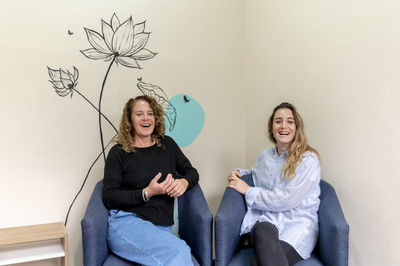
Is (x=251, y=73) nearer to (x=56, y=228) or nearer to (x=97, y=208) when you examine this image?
(x=97, y=208)

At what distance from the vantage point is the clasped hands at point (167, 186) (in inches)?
69.4

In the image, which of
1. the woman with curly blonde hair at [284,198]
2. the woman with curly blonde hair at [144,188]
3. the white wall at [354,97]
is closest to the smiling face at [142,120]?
the woman with curly blonde hair at [144,188]

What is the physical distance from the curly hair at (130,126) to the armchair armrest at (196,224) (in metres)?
0.42

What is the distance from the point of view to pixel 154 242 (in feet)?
5.30

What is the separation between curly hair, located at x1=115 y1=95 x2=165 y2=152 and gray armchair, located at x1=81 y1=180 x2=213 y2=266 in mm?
355

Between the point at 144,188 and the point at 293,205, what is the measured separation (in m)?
0.90

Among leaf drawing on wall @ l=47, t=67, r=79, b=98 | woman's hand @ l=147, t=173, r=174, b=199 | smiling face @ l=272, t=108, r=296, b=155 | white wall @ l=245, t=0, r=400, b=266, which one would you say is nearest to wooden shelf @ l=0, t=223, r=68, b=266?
woman's hand @ l=147, t=173, r=174, b=199

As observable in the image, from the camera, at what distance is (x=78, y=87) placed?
7.41ft

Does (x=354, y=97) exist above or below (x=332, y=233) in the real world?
above

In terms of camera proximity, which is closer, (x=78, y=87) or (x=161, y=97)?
(x=78, y=87)

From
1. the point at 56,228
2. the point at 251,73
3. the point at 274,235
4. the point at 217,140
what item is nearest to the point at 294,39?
the point at 251,73

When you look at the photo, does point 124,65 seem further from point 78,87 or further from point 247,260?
point 247,260

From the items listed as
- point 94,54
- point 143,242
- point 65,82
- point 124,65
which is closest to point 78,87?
point 65,82

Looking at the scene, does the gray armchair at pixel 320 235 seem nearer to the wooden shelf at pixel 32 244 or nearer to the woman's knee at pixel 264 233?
the woman's knee at pixel 264 233
